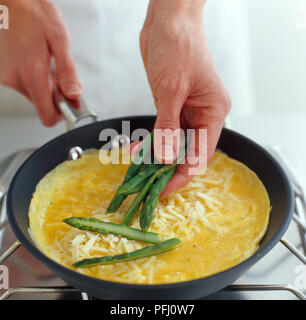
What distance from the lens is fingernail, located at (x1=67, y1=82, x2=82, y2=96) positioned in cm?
194

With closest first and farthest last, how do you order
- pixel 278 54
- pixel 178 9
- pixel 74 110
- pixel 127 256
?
pixel 127 256
pixel 178 9
pixel 74 110
pixel 278 54

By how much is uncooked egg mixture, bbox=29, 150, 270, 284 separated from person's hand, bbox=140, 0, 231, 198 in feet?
0.42

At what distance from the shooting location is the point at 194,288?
3.74ft

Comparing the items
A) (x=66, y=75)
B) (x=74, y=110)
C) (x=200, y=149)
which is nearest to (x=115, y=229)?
(x=200, y=149)

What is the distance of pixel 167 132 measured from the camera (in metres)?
1.55

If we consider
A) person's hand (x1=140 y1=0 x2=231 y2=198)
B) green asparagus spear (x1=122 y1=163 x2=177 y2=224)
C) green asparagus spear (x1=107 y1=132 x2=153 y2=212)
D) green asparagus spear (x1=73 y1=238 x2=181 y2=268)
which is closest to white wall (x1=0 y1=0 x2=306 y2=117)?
person's hand (x1=140 y1=0 x2=231 y2=198)

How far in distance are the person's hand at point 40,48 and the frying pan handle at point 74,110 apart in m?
0.03

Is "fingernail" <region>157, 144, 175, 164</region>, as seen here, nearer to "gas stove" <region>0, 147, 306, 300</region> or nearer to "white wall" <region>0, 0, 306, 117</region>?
"gas stove" <region>0, 147, 306, 300</region>

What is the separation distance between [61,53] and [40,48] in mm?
106

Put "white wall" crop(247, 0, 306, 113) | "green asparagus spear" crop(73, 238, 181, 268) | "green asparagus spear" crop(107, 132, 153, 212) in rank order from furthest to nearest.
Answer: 1. "white wall" crop(247, 0, 306, 113)
2. "green asparagus spear" crop(107, 132, 153, 212)
3. "green asparagus spear" crop(73, 238, 181, 268)

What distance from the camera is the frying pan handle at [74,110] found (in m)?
1.91

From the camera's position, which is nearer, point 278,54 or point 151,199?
point 151,199

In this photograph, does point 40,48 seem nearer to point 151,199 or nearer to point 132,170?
point 132,170

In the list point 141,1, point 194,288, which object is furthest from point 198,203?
point 141,1
